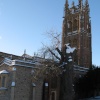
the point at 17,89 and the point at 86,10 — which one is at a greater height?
the point at 86,10

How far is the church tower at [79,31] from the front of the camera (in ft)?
229

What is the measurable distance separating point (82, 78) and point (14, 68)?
1493 cm

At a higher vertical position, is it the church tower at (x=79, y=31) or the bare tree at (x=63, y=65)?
the church tower at (x=79, y=31)

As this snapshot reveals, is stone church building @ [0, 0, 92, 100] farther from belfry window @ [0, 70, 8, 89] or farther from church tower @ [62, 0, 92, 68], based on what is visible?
church tower @ [62, 0, 92, 68]

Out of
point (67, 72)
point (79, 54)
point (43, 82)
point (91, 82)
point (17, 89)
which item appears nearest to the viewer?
point (67, 72)

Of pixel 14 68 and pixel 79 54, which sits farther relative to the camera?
pixel 79 54

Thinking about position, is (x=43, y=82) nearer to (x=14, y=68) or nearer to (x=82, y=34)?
(x=14, y=68)

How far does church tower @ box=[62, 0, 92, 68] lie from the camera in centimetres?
6969

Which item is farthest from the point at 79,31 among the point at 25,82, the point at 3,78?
the point at 3,78

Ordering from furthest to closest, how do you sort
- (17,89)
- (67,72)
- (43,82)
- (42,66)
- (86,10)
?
(86,10)
(43,82)
(17,89)
(42,66)
(67,72)

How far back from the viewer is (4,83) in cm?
3703

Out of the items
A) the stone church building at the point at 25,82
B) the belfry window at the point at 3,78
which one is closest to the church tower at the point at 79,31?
the stone church building at the point at 25,82

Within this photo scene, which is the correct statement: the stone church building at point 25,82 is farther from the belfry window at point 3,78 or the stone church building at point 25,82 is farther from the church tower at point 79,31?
the church tower at point 79,31

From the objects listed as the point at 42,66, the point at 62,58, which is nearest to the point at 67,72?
the point at 62,58
